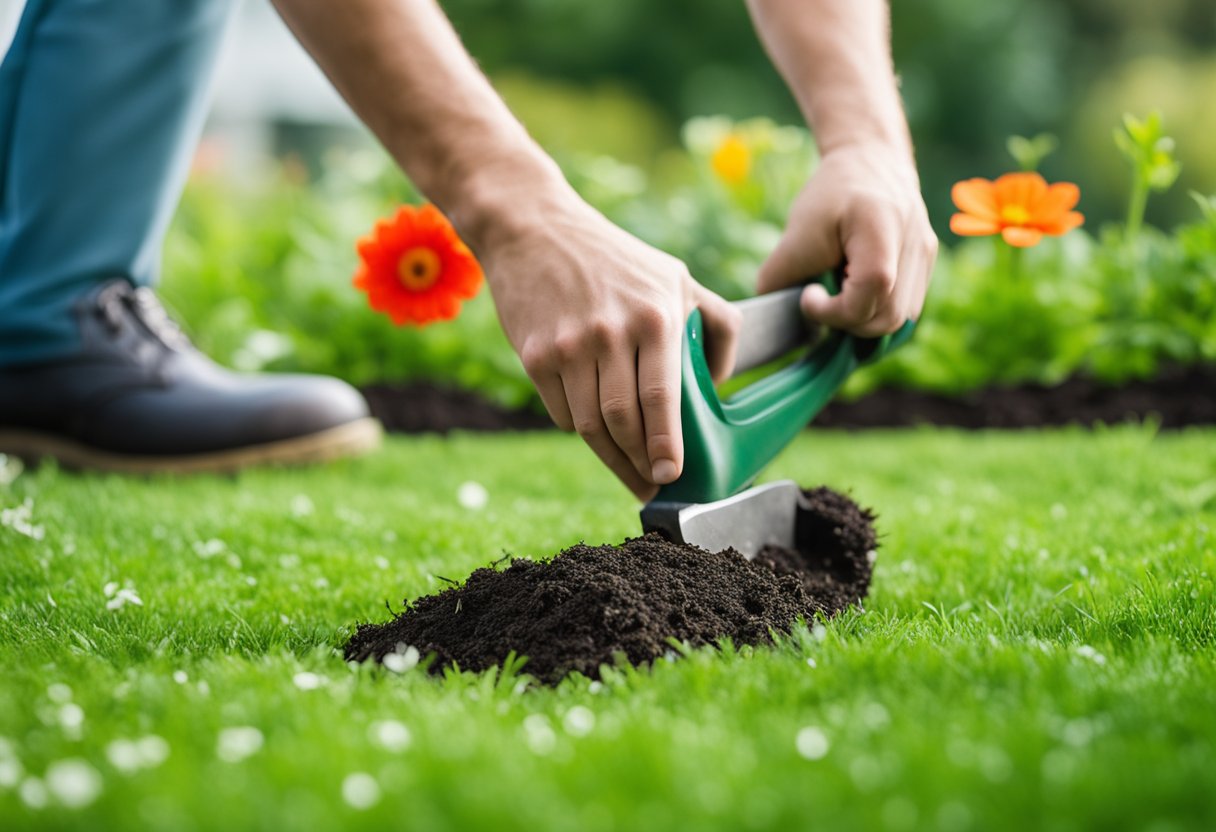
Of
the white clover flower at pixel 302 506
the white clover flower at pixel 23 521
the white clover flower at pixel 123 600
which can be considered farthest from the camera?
the white clover flower at pixel 302 506

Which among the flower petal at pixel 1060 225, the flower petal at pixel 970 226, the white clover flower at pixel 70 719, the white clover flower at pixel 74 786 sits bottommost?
the flower petal at pixel 1060 225

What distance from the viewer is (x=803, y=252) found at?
6.79 feet

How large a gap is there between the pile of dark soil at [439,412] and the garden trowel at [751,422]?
7.13 feet

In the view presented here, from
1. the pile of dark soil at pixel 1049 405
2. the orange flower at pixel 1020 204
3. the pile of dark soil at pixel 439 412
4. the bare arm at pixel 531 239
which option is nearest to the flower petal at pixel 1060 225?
the orange flower at pixel 1020 204

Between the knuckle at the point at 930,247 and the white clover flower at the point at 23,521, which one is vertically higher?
the white clover flower at the point at 23,521

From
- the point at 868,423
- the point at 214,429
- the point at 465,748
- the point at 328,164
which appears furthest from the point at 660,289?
the point at 328,164

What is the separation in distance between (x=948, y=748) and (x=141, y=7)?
265 centimetres

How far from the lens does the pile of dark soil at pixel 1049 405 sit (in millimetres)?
3822

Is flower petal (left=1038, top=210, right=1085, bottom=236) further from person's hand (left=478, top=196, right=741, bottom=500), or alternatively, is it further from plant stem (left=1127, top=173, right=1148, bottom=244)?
person's hand (left=478, top=196, right=741, bottom=500)

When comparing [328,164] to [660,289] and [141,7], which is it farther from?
[660,289]

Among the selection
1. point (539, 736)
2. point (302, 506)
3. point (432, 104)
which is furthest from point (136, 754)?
point (302, 506)

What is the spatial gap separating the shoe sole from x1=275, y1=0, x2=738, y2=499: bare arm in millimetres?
1644

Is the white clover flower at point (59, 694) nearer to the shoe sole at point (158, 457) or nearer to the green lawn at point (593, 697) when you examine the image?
the green lawn at point (593, 697)

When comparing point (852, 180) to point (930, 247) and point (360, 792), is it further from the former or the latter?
point (360, 792)
